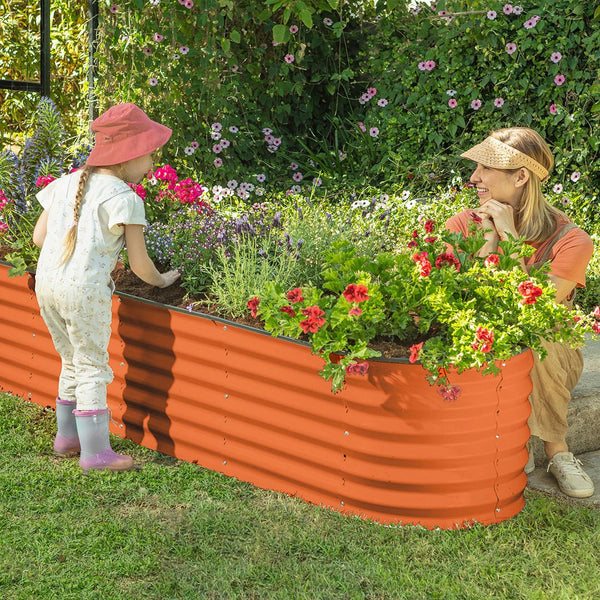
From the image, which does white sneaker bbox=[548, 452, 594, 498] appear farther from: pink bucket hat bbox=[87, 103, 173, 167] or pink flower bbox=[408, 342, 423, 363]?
pink bucket hat bbox=[87, 103, 173, 167]

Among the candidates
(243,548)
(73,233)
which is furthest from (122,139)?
(243,548)

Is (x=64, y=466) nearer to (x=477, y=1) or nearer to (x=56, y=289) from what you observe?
(x=56, y=289)

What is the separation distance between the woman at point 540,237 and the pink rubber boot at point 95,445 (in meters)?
1.63

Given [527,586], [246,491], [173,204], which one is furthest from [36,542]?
[173,204]

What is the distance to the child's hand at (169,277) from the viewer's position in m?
3.71

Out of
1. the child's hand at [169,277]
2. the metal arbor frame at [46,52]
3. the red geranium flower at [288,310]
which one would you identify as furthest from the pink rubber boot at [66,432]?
the metal arbor frame at [46,52]

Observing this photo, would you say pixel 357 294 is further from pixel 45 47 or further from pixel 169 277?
pixel 45 47

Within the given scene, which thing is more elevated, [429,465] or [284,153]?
[429,465]

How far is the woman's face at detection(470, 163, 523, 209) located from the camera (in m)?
3.62

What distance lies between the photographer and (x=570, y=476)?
11.2ft

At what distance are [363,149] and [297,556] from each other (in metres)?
5.01

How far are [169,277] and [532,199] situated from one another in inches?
60.8

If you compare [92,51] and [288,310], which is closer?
[288,310]

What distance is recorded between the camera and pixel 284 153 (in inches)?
291
